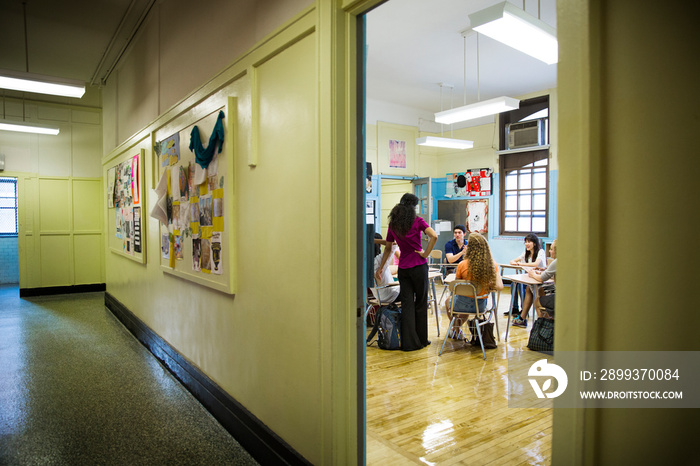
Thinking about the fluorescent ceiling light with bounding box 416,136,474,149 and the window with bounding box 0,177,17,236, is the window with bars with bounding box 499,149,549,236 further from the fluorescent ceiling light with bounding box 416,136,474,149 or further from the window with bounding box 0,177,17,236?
the window with bounding box 0,177,17,236

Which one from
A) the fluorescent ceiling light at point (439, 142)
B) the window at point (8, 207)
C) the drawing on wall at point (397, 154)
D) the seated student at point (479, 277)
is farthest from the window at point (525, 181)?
the window at point (8, 207)

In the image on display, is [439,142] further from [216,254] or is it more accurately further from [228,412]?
[228,412]

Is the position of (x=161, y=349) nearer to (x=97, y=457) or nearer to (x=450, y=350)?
(x=97, y=457)

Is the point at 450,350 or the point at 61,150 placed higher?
the point at 61,150

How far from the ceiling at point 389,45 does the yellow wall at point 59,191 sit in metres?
1.71

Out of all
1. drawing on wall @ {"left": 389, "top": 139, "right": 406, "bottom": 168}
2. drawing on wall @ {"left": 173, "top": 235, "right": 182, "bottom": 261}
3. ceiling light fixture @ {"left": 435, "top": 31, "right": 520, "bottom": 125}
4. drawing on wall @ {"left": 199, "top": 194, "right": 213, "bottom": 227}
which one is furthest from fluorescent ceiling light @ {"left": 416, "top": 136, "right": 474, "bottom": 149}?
drawing on wall @ {"left": 199, "top": 194, "right": 213, "bottom": 227}

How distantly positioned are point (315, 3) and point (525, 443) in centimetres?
285

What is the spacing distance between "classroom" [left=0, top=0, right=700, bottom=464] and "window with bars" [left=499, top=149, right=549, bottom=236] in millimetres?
2148

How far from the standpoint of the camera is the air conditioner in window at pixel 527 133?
842cm

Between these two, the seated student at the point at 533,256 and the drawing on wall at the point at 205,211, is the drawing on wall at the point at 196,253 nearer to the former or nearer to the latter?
the drawing on wall at the point at 205,211

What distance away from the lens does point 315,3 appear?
1996mm

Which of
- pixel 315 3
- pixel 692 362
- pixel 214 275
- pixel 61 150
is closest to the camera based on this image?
pixel 692 362

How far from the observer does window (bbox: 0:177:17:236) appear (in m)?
9.32

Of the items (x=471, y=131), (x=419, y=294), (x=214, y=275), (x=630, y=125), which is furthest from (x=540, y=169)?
(x=630, y=125)
